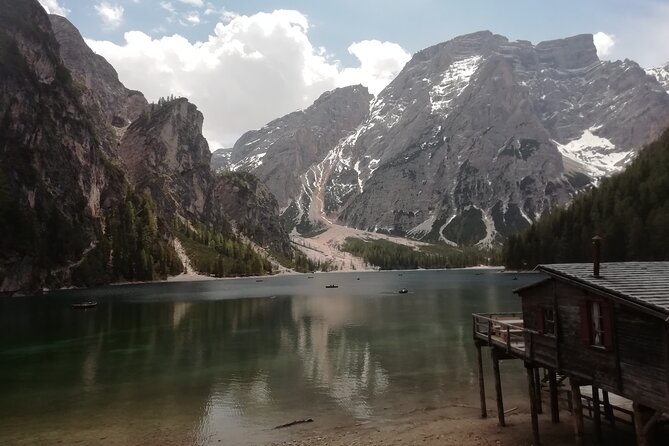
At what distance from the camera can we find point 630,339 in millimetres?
21641

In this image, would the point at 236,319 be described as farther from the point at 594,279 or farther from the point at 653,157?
the point at 653,157

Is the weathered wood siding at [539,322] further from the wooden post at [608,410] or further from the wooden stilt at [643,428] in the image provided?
the wooden post at [608,410]

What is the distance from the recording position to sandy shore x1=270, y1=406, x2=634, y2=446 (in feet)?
98.7

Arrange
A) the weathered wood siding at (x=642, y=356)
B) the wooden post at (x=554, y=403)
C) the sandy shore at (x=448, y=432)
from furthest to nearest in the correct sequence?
the wooden post at (x=554, y=403) → the sandy shore at (x=448, y=432) → the weathered wood siding at (x=642, y=356)

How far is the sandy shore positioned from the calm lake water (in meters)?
1.84

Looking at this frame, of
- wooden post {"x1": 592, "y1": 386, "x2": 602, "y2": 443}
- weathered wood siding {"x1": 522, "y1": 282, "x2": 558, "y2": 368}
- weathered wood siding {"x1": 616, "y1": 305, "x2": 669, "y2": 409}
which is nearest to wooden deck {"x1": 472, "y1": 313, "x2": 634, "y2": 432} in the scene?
wooden post {"x1": 592, "y1": 386, "x2": 602, "y2": 443}

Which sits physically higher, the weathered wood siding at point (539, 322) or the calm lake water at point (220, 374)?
the weathered wood siding at point (539, 322)

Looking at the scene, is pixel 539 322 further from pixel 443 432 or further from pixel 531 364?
pixel 443 432

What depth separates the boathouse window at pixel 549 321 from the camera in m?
27.5

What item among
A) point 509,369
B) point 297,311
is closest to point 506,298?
point 297,311

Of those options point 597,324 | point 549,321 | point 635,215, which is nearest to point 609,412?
point 549,321

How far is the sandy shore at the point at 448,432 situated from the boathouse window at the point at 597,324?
8.88 metres

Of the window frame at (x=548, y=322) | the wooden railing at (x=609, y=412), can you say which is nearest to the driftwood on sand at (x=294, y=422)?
the window frame at (x=548, y=322)

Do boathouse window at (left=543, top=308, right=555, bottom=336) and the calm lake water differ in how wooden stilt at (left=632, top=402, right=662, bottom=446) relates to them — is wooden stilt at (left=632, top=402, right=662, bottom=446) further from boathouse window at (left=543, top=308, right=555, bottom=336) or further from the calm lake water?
the calm lake water
